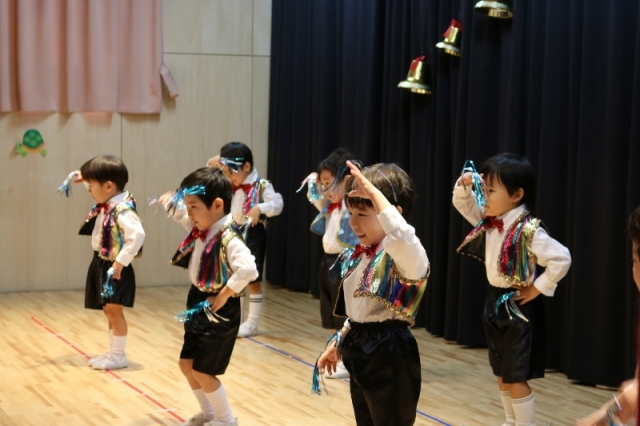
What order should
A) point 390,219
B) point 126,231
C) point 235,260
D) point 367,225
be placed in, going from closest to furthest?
1. point 390,219
2. point 367,225
3. point 235,260
4. point 126,231

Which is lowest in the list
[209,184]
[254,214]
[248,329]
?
[248,329]

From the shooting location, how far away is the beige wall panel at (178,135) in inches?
314

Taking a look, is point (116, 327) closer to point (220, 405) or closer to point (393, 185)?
point (220, 405)

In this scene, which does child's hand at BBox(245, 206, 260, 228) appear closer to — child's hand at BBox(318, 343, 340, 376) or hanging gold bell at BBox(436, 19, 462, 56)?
hanging gold bell at BBox(436, 19, 462, 56)

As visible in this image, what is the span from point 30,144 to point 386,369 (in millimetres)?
5740

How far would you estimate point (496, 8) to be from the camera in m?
5.23

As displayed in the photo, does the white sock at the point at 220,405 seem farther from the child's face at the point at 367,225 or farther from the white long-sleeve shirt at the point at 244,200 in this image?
the white long-sleeve shirt at the point at 244,200

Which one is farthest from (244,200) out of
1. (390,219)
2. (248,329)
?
(390,219)

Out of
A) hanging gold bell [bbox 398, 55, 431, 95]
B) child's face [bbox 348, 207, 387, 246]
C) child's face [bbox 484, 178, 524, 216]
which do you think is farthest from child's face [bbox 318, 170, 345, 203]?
child's face [bbox 348, 207, 387, 246]

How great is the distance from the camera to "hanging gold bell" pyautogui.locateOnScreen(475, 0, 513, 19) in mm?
5234

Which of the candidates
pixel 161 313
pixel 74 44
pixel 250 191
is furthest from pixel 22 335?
pixel 74 44

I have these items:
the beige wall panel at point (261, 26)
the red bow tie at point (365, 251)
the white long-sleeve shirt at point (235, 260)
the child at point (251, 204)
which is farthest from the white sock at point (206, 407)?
the beige wall panel at point (261, 26)

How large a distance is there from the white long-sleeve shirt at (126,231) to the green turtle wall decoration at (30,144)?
2.94 m

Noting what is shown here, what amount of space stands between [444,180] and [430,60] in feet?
2.83
